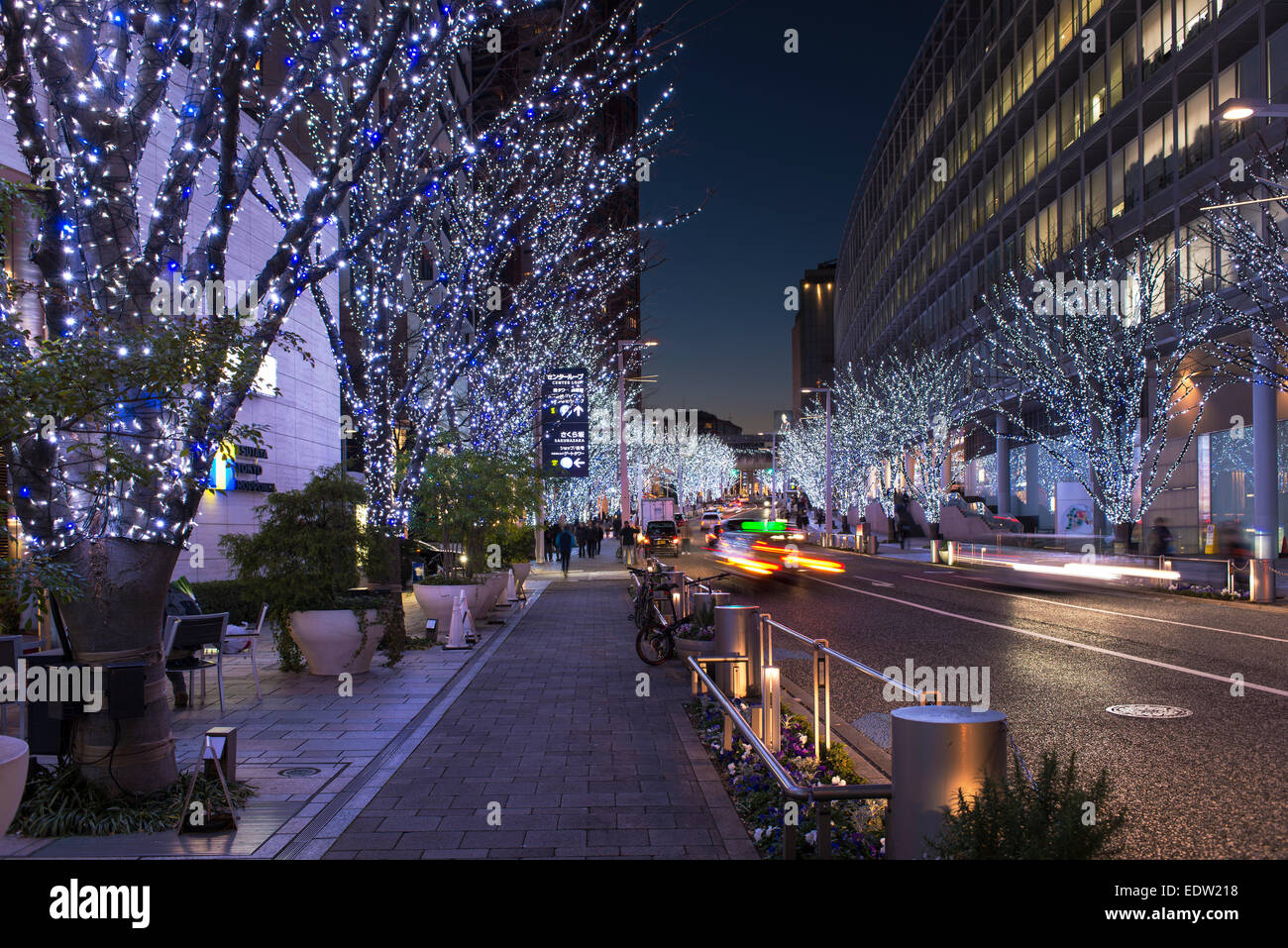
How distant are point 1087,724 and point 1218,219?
56.1 feet

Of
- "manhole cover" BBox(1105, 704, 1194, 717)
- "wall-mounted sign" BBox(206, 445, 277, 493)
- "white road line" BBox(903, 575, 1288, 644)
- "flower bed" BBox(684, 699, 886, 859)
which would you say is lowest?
"white road line" BBox(903, 575, 1288, 644)

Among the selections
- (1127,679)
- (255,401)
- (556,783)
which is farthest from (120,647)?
(255,401)

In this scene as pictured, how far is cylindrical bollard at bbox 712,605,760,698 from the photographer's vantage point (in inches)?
381

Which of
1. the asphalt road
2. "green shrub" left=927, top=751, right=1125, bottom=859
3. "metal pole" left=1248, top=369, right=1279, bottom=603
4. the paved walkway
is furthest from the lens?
"metal pole" left=1248, top=369, right=1279, bottom=603

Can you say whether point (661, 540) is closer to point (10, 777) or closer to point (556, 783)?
point (556, 783)

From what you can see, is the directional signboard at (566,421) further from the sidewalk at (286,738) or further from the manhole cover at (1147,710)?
the manhole cover at (1147,710)

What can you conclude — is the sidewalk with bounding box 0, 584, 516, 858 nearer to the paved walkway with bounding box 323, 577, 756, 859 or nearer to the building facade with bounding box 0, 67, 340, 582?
the paved walkway with bounding box 323, 577, 756, 859

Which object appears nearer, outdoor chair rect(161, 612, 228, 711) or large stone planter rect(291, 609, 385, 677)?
outdoor chair rect(161, 612, 228, 711)

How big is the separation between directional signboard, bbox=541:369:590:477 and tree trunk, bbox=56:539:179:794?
66.2 feet

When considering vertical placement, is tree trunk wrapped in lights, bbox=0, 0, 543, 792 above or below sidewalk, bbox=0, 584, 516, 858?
above

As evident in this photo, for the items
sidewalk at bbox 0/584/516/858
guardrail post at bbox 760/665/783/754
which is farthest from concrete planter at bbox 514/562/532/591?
guardrail post at bbox 760/665/783/754

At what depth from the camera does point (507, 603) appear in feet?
73.5

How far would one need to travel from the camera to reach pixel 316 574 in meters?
11.4
